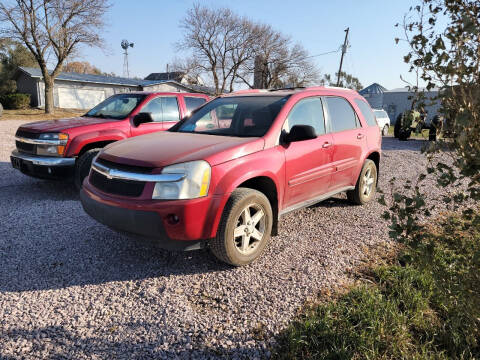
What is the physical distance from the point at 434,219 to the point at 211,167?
12.1ft

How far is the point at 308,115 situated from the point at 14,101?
115ft

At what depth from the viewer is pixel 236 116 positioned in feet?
13.8

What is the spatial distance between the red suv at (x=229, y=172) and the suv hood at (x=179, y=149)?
1 centimetres

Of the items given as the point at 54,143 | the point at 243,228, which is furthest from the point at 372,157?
the point at 54,143

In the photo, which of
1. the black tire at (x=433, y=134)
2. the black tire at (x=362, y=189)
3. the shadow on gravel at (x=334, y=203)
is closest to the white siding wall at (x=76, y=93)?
the shadow on gravel at (x=334, y=203)

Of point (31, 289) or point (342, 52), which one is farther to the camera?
point (342, 52)

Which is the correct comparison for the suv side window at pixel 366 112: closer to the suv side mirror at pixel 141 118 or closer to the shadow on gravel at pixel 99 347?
the suv side mirror at pixel 141 118

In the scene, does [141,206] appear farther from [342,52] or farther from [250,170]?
[342,52]

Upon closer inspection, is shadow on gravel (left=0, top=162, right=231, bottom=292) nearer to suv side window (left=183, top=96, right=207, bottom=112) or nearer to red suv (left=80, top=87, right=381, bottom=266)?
red suv (left=80, top=87, right=381, bottom=266)

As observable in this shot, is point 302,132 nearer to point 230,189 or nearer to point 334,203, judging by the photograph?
point 230,189

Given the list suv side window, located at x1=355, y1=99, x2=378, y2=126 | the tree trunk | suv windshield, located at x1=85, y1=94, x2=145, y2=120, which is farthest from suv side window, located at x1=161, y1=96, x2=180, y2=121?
the tree trunk

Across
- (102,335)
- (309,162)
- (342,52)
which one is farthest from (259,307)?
(342,52)

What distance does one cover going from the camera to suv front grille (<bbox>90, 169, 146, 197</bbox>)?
9.93ft

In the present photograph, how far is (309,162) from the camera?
402 cm
